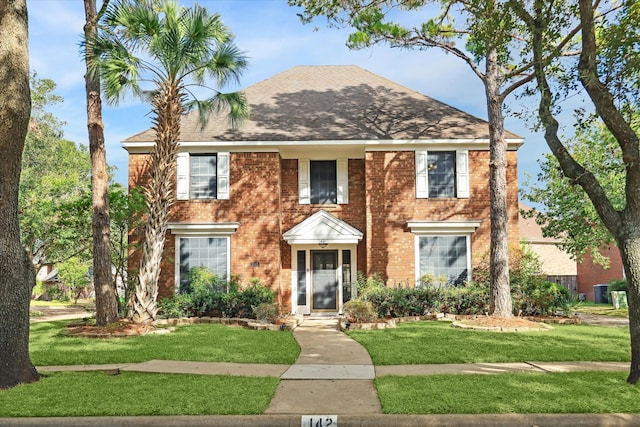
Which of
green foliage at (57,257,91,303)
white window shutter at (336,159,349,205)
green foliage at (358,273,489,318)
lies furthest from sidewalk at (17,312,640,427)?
green foliage at (57,257,91,303)

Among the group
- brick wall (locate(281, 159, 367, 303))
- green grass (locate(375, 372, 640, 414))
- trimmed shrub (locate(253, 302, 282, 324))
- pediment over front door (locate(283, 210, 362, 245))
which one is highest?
brick wall (locate(281, 159, 367, 303))

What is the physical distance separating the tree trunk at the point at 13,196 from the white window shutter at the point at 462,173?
13897 mm

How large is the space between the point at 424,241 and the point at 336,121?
528cm

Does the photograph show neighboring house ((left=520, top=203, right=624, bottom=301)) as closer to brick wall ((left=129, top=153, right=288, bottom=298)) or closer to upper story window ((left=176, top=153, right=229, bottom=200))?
brick wall ((left=129, top=153, right=288, bottom=298))

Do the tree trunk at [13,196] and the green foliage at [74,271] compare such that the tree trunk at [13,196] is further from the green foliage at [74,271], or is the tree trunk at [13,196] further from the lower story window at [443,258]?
the green foliage at [74,271]

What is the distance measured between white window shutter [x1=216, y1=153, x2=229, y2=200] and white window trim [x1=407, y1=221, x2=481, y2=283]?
251 inches

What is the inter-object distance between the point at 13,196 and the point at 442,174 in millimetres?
14007

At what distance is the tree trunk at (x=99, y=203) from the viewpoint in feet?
45.9

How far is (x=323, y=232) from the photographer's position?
18.3 m

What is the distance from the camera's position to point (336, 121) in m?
19.5

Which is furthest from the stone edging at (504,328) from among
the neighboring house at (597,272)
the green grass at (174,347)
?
the neighboring house at (597,272)

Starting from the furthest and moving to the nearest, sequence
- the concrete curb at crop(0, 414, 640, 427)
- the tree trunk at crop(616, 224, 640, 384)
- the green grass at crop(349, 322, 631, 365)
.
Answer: the green grass at crop(349, 322, 631, 365) → the tree trunk at crop(616, 224, 640, 384) → the concrete curb at crop(0, 414, 640, 427)

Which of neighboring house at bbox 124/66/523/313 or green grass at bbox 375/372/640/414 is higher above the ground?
neighboring house at bbox 124/66/523/313

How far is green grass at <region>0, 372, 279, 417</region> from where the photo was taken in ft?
20.5
